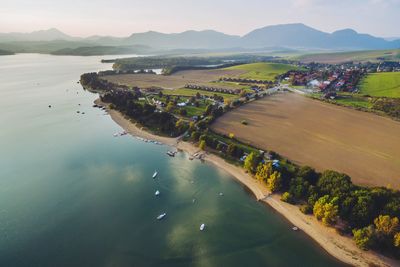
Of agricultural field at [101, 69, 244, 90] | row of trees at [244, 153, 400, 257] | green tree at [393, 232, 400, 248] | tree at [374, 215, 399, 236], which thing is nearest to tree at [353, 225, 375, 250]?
row of trees at [244, 153, 400, 257]

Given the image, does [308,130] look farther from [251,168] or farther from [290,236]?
[290,236]

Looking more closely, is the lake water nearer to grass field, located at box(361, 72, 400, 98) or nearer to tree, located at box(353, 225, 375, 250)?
tree, located at box(353, 225, 375, 250)

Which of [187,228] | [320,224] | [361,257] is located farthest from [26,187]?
[361,257]

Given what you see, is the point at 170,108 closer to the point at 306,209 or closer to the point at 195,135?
the point at 195,135

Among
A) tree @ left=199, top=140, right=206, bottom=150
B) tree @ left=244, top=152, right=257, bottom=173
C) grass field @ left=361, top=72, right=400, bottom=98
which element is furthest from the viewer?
grass field @ left=361, top=72, right=400, bottom=98

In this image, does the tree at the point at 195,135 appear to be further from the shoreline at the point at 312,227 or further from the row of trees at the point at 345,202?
the row of trees at the point at 345,202

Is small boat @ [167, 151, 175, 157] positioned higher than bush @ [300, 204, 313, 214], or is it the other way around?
bush @ [300, 204, 313, 214]
